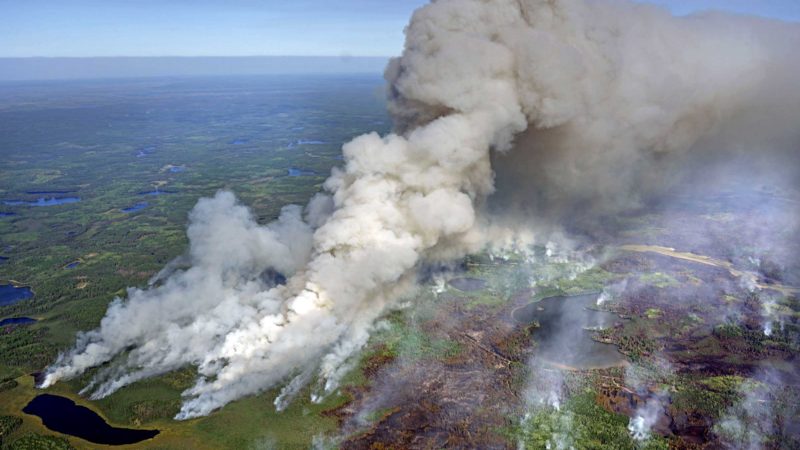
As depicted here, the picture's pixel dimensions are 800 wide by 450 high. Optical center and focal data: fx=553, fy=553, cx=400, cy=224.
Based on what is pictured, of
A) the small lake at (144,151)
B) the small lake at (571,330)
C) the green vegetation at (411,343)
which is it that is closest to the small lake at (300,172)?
the small lake at (144,151)

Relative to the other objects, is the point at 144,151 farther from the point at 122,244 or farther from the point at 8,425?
the point at 8,425

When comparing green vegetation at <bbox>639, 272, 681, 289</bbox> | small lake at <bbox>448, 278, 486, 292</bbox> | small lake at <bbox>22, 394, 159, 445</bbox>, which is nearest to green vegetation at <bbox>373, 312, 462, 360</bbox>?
small lake at <bbox>448, 278, 486, 292</bbox>

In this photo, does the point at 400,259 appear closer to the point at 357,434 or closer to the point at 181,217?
the point at 357,434

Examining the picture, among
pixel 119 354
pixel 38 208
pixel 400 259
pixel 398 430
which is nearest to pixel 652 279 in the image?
pixel 400 259

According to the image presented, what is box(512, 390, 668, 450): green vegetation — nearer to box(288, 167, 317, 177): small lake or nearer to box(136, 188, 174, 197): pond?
box(288, 167, 317, 177): small lake

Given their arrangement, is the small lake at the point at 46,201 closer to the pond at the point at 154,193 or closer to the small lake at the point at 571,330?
the pond at the point at 154,193
